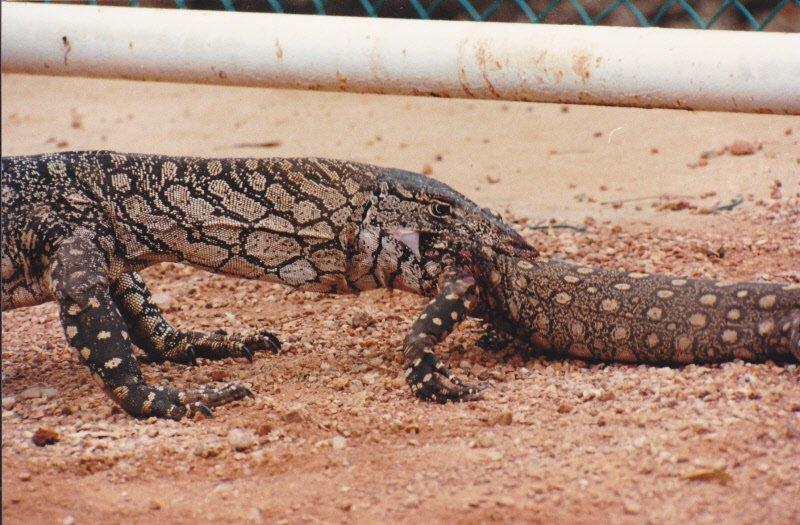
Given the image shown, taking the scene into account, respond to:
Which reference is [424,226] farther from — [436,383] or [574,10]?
[574,10]

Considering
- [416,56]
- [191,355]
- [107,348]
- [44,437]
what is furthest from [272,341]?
[416,56]

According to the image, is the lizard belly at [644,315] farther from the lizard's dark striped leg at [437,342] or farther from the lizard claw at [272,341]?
the lizard claw at [272,341]

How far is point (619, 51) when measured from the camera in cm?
512

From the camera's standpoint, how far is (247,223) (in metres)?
5.62

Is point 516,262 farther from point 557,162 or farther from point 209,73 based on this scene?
point 557,162

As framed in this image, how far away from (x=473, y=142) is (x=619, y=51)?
5.59m

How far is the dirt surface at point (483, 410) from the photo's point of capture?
3.95m

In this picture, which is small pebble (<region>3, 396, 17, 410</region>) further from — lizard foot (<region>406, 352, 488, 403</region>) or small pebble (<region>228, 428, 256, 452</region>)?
lizard foot (<region>406, 352, 488, 403</region>)

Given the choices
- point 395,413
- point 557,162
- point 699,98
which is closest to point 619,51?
point 699,98

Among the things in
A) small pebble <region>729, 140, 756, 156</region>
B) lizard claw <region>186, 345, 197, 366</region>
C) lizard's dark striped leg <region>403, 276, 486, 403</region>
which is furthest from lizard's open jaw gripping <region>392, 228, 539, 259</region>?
small pebble <region>729, 140, 756, 156</region>

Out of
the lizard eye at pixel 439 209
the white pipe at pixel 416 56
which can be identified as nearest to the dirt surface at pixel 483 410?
the lizard eye at pixel 439 209

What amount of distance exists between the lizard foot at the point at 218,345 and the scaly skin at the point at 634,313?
1.30 meters

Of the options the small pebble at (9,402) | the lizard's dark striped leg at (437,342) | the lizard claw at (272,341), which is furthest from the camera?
the lizard claw at (272,341)

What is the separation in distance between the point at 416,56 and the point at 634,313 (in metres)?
1.74
